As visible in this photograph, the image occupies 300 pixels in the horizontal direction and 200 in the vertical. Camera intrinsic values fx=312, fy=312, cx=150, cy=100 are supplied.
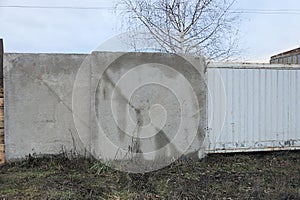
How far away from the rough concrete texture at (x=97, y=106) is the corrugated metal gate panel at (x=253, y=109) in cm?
64

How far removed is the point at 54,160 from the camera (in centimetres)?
441

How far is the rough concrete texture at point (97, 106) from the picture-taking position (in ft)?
14.3

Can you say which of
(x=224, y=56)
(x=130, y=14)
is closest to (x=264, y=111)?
(x=224, y=56)

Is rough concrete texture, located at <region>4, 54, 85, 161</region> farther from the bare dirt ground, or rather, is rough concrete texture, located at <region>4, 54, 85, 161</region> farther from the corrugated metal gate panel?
the corrugated metal gate panel

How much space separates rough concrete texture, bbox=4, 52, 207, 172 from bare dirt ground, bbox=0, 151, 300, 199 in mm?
261

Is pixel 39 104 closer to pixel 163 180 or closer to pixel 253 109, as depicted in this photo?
pixel 163 180

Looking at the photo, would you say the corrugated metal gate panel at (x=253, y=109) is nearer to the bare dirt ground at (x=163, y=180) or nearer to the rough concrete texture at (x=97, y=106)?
the bare dirt ground at (x=163, y=180)

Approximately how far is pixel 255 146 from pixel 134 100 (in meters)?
2.08

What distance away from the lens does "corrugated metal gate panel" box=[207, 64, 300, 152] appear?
15.7 feet

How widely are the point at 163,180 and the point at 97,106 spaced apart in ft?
4.53

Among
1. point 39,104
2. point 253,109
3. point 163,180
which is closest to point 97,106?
point 39,104

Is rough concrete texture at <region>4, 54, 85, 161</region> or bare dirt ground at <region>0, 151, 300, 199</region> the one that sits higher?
rough concrete texture at <region>4, 54, 85, 161</region>

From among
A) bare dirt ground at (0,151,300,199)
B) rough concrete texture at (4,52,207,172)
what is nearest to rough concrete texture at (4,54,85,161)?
rough concrete texture at (4,52,207,172)

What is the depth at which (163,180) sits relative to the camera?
3.90 meters
